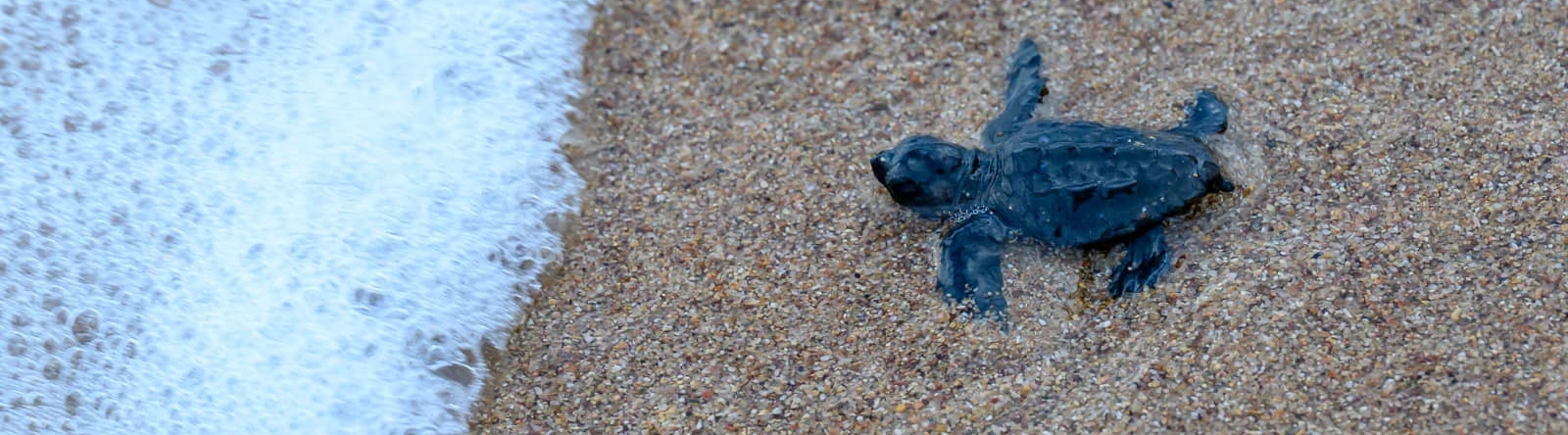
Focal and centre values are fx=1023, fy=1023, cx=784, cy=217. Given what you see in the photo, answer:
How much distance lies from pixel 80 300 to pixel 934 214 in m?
2.43

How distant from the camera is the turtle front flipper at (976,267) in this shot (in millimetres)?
2725

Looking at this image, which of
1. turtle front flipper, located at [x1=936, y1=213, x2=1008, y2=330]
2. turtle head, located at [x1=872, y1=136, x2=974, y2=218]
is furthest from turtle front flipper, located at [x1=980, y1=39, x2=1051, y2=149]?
turtle front flipper, located at [x1=936, y1=213, x2=1008, y2=330]

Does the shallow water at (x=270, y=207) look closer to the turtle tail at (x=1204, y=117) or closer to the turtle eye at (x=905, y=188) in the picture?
the turtle eye at (x=905, y=188)

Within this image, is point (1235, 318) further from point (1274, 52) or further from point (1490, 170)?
point (1274, 52)

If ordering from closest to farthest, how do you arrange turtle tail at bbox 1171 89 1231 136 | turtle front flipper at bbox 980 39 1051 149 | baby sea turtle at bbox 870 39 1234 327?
baby sea turtle at bbox 870 39 1234 327, turtle tail at bbox 1171 89 1231 136, turtle front flipper at bbox 980 39 1051 149

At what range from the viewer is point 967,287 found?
109 inches

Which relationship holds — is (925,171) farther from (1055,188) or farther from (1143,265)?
(1143,265)

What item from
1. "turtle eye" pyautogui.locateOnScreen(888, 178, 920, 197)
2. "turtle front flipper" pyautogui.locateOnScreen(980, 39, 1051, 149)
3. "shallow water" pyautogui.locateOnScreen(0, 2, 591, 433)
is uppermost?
"turtle front flipper" pyautogui.locateOnScreen(980, 39, 1051, 149)

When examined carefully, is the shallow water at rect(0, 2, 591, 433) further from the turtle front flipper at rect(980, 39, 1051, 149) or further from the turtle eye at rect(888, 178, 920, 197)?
the turtle front flipper at rect(980, 39, 1051, 149)

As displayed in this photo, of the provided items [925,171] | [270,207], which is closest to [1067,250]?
[925,171]

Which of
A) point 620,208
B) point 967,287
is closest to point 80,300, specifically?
point 620,208

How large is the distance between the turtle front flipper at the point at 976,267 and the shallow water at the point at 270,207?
119 cm

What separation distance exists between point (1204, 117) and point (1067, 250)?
0.60 m

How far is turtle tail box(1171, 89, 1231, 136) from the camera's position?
9.63 ft
